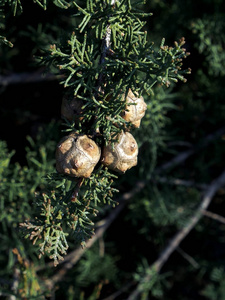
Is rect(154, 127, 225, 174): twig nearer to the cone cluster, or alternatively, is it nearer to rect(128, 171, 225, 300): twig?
rect(128, 171, 225, 300): twig

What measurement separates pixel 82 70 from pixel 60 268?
75.1 inches

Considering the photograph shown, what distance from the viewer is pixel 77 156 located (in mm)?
1194

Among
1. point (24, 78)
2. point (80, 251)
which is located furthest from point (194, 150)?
point (24, 78)

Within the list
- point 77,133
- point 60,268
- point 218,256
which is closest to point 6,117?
point 60,268

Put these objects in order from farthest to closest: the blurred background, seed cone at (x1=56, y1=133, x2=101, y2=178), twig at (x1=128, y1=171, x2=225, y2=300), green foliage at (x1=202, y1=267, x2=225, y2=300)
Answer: green foliage at (x1=202, y1=267, x2=225, y2=300) → twig at (x1=128, y1=171, x2=225, y2=300) → the blurred background → seed cone at (x1=56, y1=133, x2=101, y2=178)

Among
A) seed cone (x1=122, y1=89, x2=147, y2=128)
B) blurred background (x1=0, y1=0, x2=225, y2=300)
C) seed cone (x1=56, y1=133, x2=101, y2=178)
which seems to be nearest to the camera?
seed cone (x1=56, y1=133, x2=101, y2=178)

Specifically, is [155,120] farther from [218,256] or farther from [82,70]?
[218,256]

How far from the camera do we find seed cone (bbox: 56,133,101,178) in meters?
1.20

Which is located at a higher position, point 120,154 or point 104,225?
point 120,154

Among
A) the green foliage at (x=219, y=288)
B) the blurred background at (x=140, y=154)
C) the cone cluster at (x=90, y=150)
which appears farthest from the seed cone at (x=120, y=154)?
the green foliage at (x=219, y=288)

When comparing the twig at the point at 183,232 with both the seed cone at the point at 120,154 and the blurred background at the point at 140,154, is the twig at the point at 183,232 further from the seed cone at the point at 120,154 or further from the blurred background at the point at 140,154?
the seed cone at the point at 120,154

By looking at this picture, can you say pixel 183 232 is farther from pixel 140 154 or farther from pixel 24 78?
pixel 24 78

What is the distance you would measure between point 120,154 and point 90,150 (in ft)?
0.40

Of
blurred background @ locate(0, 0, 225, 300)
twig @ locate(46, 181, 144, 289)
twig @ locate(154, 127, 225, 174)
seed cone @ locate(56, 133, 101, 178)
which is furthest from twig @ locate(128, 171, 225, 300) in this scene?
seed cone @ locate(56, 133, 101, 178)
